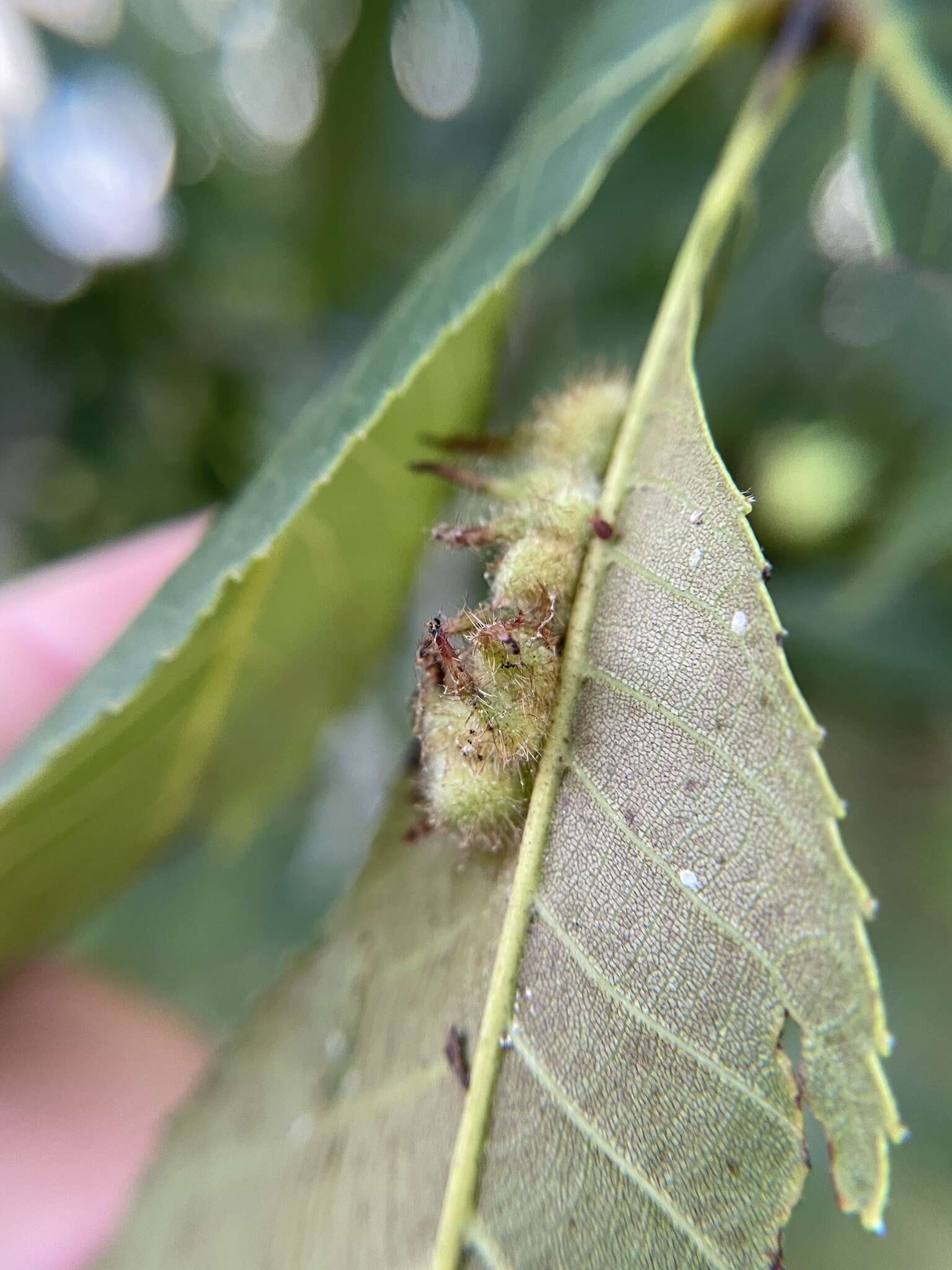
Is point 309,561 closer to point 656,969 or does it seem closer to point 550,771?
point 550,771

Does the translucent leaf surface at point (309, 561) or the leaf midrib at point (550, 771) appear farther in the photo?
the translucent leaf surface at point (309, 561)

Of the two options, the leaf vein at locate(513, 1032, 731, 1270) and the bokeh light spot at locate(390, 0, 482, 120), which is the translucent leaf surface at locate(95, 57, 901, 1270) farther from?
the bokeh light spot at locate(390, 0, 482, 120)

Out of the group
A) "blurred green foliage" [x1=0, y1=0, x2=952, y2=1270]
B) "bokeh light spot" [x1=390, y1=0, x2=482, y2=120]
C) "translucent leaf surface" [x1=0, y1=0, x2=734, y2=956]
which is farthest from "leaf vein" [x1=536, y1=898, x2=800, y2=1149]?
"bokeh light spot" [x1=390, y1=0, x2=482, y2=120]

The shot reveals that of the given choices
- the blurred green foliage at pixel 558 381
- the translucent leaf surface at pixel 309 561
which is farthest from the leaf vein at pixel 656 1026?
the blurred green foliage at pixel 558 381

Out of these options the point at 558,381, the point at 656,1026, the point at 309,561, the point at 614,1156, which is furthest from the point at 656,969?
the point at 558,381

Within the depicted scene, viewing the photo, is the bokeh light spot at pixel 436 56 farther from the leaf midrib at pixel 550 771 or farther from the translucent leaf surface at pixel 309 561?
the leaf midrib at pixel 550 771
